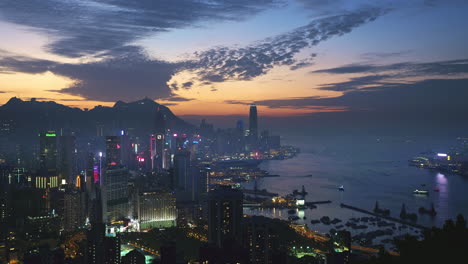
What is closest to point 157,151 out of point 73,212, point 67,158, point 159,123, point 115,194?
point 159,123

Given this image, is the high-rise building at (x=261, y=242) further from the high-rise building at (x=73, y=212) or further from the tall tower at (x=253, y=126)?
the tall tower at (x=253, y=126)

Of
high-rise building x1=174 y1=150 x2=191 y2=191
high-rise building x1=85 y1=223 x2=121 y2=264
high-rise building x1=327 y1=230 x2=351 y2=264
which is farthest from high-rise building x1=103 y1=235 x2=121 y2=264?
high-rise building x1=174 y1=150 x2=191 y2=191

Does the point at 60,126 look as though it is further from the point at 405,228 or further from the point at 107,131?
the point at 405,228

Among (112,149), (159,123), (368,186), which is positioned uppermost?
(159,123)

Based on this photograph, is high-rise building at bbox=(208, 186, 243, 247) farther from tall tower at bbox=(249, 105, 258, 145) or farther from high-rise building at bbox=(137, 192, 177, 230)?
tall tower at bbox=(249, 105, 258, 145)

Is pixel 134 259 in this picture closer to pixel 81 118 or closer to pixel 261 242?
pixel 261 242

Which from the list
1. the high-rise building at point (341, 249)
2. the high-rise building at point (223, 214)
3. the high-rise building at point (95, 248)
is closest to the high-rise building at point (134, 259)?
the high-rise building at point (95, 248)
